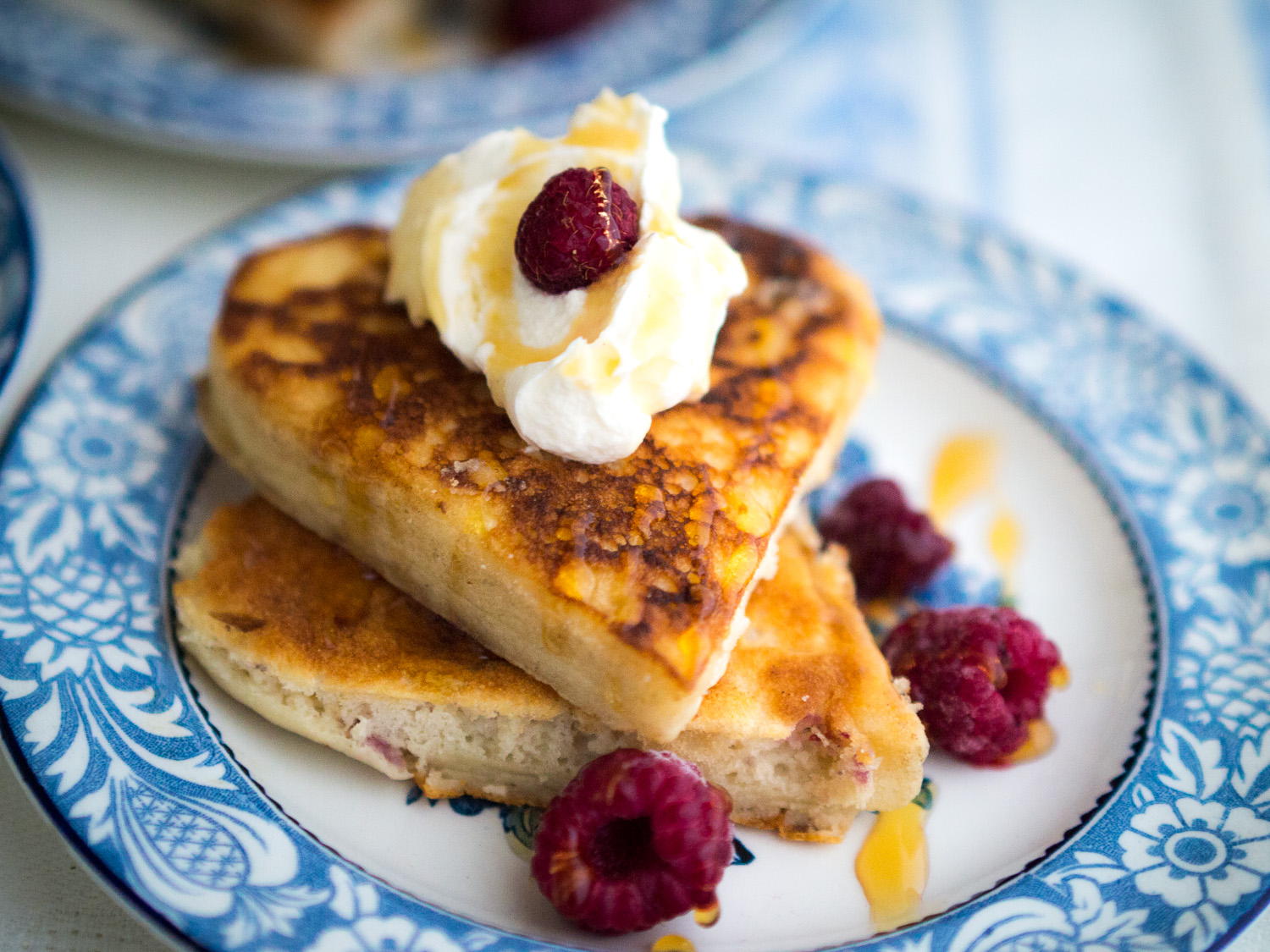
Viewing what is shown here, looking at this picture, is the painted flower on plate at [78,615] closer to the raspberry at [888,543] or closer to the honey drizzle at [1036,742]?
the raspberry at [888,543]

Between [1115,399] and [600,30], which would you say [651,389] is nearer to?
[1115,399]

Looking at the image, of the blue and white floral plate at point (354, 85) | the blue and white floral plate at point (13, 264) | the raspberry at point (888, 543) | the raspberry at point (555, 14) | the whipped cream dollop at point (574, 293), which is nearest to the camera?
A: the whipped cream dollop at point (574, 293)

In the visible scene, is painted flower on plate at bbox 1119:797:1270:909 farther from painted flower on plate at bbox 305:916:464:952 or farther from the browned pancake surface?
painted flower on plate at bbox 305:916:464:952

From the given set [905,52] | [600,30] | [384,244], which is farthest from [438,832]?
[905,52]

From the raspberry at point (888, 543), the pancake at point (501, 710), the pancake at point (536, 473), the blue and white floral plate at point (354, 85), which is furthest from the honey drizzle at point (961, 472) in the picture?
the blue and white floral plate at point (354, 85)

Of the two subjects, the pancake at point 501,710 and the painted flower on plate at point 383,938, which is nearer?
the painted flower on plate at point 383,938

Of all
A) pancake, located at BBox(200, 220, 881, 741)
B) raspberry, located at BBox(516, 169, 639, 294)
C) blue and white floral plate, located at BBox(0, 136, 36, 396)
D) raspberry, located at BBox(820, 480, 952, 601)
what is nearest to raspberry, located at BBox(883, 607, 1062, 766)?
raspberry, located at BBox(820, 480, 952, 601)

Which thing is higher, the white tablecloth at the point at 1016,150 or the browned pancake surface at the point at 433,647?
the white tablecloth at the point at 1016,150
